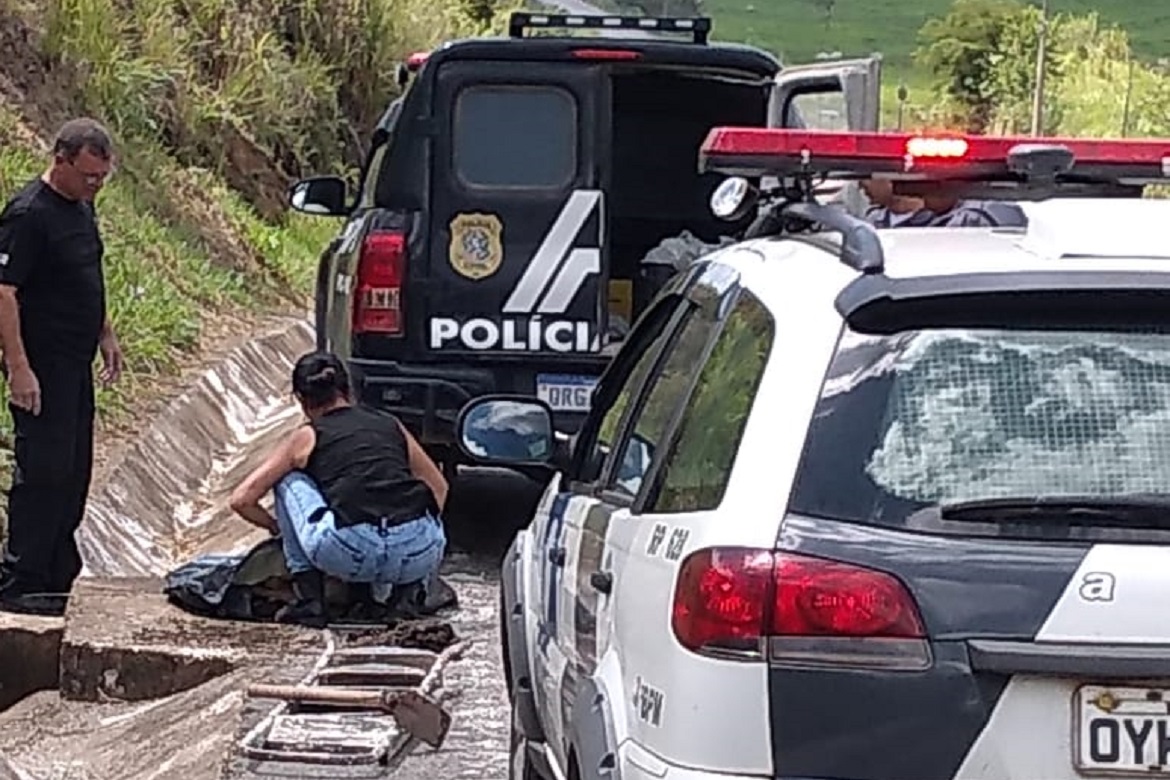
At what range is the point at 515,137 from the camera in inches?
395

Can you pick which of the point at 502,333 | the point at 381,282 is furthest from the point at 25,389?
the point at 502,333

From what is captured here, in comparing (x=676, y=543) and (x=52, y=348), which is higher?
(x=676, y=543)

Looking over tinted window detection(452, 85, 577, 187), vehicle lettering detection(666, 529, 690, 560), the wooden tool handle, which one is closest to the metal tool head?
the wooden tool handle

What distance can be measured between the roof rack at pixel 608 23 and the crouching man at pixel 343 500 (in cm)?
287

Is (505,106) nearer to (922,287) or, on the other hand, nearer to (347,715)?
(347,715)

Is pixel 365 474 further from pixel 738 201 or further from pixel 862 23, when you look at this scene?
pixel 862 23

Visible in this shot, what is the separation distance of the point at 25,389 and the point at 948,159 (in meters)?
4.34

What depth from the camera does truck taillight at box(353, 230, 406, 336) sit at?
980cm

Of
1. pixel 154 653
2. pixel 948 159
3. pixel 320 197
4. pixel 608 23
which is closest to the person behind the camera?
pixel 948 159

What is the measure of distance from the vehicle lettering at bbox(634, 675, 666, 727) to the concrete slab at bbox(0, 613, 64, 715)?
4.68 metres

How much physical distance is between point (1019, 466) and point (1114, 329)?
0.28 m

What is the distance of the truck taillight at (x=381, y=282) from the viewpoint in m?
9.80

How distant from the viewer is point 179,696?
7.52 m

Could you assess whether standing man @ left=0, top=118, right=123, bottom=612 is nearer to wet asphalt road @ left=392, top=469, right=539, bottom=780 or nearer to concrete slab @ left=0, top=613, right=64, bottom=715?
concrete slab @ left=0, top=613, right=64, bottom=715
